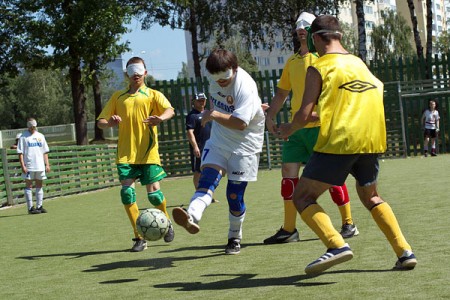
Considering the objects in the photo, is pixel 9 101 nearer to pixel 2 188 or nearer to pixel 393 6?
pixel 2 188

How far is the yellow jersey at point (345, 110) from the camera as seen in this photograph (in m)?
6.04

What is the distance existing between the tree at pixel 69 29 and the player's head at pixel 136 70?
2404cm

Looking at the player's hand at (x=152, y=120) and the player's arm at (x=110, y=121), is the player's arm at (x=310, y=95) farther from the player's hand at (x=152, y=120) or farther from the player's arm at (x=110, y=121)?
the player's arm at (x=110, y=121)

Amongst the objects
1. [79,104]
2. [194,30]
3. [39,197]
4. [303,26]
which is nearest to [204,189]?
Result: [303,26]

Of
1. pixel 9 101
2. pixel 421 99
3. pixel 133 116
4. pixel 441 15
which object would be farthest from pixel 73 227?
pixel 441 15

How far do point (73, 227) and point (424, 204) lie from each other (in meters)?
5.10

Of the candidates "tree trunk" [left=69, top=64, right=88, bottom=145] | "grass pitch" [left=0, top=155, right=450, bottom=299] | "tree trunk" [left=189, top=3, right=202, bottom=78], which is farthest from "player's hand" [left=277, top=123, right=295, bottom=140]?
"tree trunk" [left=189, top=3, right=202, bottom=78]

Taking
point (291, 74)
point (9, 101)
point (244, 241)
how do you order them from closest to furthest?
1. point (291, 74)
2. point (244, 241)
3. point (9, 101)

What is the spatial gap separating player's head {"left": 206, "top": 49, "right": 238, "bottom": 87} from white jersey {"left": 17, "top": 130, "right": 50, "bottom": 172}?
33.6ft

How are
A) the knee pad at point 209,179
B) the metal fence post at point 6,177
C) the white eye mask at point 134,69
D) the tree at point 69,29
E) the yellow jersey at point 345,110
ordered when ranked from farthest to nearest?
the tree at point 69,29
the metal fence post at point 6,177
the white eye mask at point 134,69
the knee pad at point 209,179
the yellow jersey at point 345,110

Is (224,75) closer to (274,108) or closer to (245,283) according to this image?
(274,108)

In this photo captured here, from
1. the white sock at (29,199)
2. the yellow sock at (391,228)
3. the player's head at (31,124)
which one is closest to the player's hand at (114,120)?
the yellow sock at (391,228)

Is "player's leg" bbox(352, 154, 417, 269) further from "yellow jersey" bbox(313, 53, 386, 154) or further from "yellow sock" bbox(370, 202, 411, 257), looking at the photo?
"yellow jersey" bbox(313, 53, 386, 154)

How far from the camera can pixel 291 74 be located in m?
8.40
